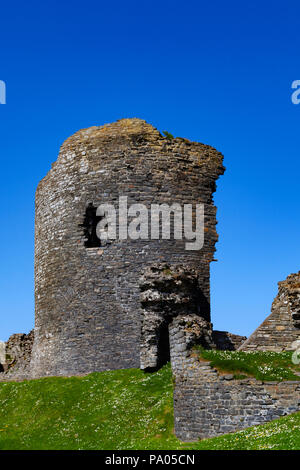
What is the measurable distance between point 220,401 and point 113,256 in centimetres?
892

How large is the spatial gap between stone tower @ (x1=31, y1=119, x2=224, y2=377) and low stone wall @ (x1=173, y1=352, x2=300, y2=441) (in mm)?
4588

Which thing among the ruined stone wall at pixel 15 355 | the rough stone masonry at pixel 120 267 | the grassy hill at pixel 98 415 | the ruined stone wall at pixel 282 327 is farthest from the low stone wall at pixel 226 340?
the ruined stone wall at pixel 15 355

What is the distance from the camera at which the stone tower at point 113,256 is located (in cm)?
2356

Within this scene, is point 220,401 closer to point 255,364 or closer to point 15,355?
point 255,364

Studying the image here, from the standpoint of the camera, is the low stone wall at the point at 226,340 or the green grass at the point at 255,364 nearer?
the green grass at the point at 255,364

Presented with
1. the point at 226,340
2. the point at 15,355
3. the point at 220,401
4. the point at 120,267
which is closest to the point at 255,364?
the point at 220,401

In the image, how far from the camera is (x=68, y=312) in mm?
24906

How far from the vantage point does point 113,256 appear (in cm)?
2444

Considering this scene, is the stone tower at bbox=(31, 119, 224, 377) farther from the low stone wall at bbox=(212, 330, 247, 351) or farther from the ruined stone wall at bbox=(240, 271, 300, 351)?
the ruined stone wall at bbox=(240, 271, 300, 351)

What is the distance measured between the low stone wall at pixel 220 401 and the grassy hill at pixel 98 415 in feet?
1.55

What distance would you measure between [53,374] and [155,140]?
359 inches

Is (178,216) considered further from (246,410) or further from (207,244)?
(246,410)

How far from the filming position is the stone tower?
2356 cm

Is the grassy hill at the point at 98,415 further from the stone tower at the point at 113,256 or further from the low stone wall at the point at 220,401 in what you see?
the stone tower at the point at 113,256
